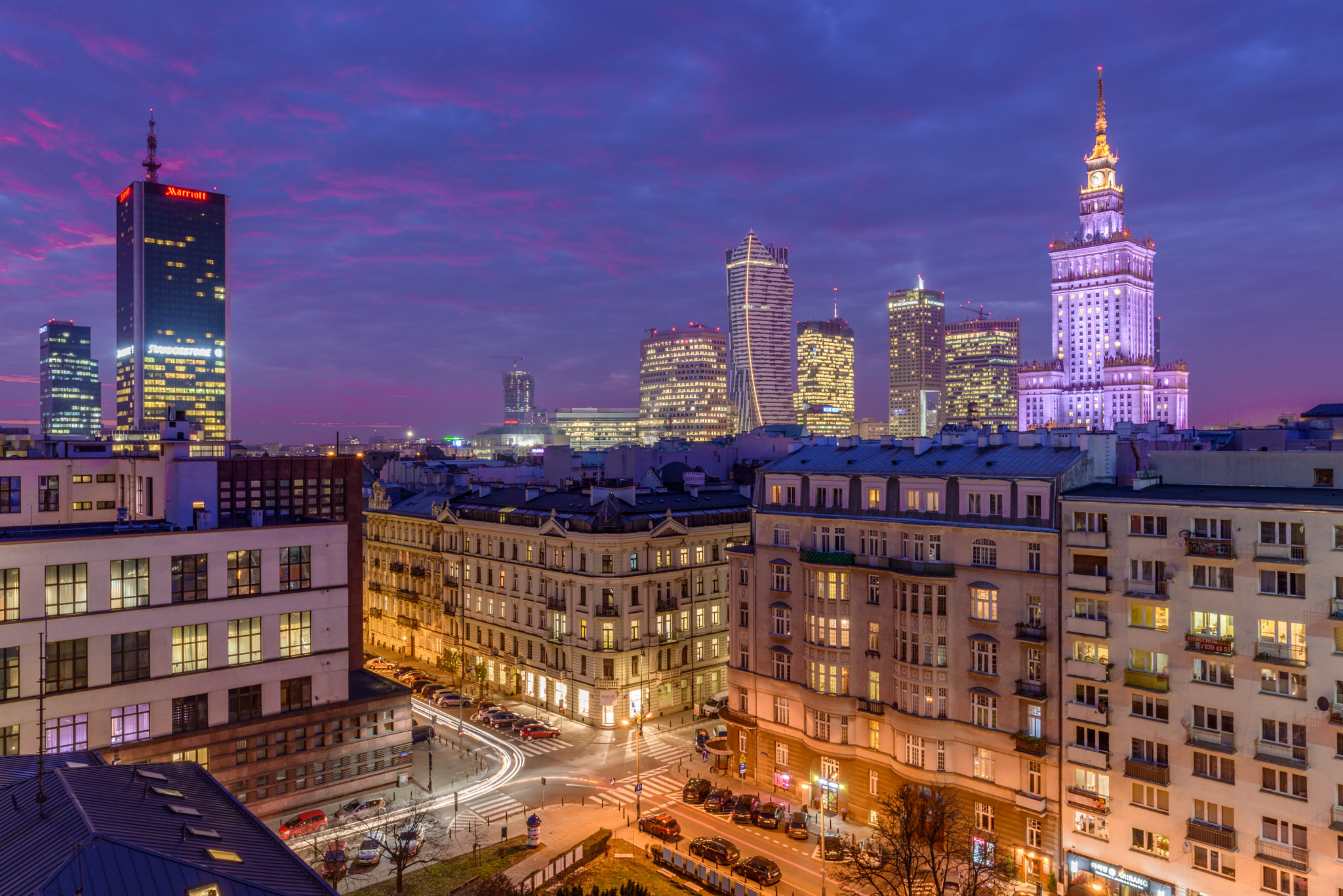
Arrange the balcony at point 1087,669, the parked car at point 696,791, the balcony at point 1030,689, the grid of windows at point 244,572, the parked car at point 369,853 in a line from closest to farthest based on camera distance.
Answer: the balcony at point 1087,669, the parked car at point 369,853, the balcony at point 1030,689, the grid of windows at point 244,572, the parked car at point 696,791

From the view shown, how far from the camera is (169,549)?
2429 inches

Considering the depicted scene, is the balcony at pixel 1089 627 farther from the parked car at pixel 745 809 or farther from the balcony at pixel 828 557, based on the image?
the parked car at pixel 745 809

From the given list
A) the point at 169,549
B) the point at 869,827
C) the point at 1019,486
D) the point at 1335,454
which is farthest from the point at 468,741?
the point at 1335,454

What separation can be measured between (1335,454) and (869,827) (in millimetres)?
40875

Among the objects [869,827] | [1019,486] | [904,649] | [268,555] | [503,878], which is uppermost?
[1019,486]

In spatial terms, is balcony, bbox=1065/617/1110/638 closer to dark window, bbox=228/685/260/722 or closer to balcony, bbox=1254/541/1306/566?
balcony, bbox=1254/541/1306/566

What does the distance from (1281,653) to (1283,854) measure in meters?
11.1

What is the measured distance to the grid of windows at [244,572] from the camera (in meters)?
64.6

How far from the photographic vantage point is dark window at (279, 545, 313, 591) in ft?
220

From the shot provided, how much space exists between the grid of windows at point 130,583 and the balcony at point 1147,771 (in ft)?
224

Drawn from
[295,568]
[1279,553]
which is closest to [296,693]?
[295,568]

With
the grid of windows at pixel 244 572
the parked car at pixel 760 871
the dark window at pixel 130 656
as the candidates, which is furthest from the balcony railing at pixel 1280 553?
the dark window at pixel 130 656

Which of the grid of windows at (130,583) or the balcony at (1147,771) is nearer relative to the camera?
the balcony at (1147,771)

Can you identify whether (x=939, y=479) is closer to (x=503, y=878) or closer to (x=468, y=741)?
(x=503, y=878)
